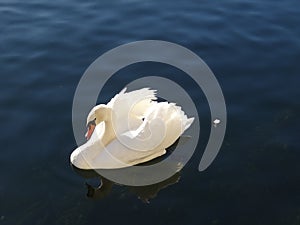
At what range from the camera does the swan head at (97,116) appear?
11.3m

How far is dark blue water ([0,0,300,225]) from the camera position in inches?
408

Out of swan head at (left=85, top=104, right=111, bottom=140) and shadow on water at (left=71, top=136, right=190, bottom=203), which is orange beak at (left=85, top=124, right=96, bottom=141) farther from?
shadow on water at (left=71, top=136, right=190, bottom=203)

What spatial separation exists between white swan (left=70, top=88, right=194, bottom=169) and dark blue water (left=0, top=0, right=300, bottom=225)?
0.56 m

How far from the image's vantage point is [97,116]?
37.4 feet

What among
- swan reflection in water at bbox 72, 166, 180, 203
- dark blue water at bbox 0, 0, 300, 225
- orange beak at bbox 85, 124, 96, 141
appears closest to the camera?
dark blue water at bbox 0, 0, 300, 225

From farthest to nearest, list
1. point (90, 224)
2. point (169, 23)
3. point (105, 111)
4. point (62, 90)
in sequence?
point (169, 23) < point (62, 90) < point (105, 111) < point (90, 224)

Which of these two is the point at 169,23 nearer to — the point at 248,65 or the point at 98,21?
the point at 98,21

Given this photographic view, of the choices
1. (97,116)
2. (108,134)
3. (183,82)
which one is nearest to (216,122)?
(183,82)

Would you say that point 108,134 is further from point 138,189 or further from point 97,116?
point 138,189

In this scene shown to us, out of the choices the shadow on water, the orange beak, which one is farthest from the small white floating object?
the orange beak

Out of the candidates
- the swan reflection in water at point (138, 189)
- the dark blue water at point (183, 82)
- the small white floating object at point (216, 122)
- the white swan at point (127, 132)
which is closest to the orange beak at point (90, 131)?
the white swan at point (127, 132)

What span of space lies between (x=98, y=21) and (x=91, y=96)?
454 centimetres

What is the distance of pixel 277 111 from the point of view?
12859 mm

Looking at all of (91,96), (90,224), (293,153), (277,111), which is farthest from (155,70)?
(90,224)
